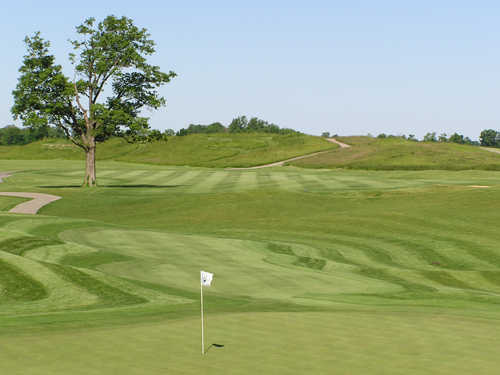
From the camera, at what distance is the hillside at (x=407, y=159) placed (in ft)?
349

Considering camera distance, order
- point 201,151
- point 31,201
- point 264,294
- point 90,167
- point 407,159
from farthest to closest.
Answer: point 201,151, point 407,159, point 90,167, point 31,201, point 264,294

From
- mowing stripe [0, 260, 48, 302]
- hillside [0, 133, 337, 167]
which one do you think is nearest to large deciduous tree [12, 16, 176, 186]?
mowing stripe [0, 260, 48, 302]

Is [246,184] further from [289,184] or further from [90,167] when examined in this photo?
[90,167]

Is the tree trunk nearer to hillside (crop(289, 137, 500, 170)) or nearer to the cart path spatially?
the cart path

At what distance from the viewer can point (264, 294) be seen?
664 inches

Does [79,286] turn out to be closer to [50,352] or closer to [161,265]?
[161,265]

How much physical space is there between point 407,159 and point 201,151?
227 feet

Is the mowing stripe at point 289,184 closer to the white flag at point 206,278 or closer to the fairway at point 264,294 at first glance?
the fairway at point 264,294

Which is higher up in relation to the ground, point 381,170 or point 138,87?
point 138,87

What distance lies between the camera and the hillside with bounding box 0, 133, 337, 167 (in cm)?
15000

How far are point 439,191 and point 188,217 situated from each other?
20281 millimetres

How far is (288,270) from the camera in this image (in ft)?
68.5

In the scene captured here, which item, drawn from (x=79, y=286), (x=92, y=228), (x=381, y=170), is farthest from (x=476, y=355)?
(x=381, y=170)

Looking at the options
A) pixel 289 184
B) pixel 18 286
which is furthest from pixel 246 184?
pixel 18 286
